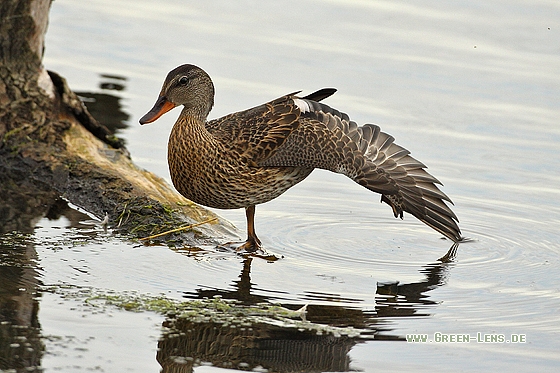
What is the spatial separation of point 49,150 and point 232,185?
237 cm

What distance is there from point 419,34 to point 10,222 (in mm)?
7620

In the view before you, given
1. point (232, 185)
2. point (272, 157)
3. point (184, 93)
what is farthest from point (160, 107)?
point (272, 157)

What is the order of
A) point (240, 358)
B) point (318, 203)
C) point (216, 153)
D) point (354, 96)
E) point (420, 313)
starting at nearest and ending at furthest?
point (240, 358), point (420, 313), point (216, 153), point (318, 203), point (354, 96)

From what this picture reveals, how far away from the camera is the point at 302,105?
346 inches

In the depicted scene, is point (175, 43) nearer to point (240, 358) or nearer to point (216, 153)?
point (216, 153)

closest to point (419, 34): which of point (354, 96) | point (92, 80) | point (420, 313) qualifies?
point (354, 96)

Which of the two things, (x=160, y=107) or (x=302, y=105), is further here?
(x=302, y=105)

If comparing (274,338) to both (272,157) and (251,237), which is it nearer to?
(251,237)

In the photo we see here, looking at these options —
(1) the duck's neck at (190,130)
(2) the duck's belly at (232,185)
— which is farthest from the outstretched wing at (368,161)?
(1) the duck's neck at (190,130)

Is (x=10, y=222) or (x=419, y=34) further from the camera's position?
(x=419, y=34)

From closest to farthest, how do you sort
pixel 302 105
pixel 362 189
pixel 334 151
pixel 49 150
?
pixel 334 151 < pixel 302 105 < pixel 49 150 < pixel 362 189

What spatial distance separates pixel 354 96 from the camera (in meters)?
12.5

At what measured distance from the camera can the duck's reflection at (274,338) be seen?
6.01 m

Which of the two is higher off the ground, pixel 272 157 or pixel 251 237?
pixel 272 157
